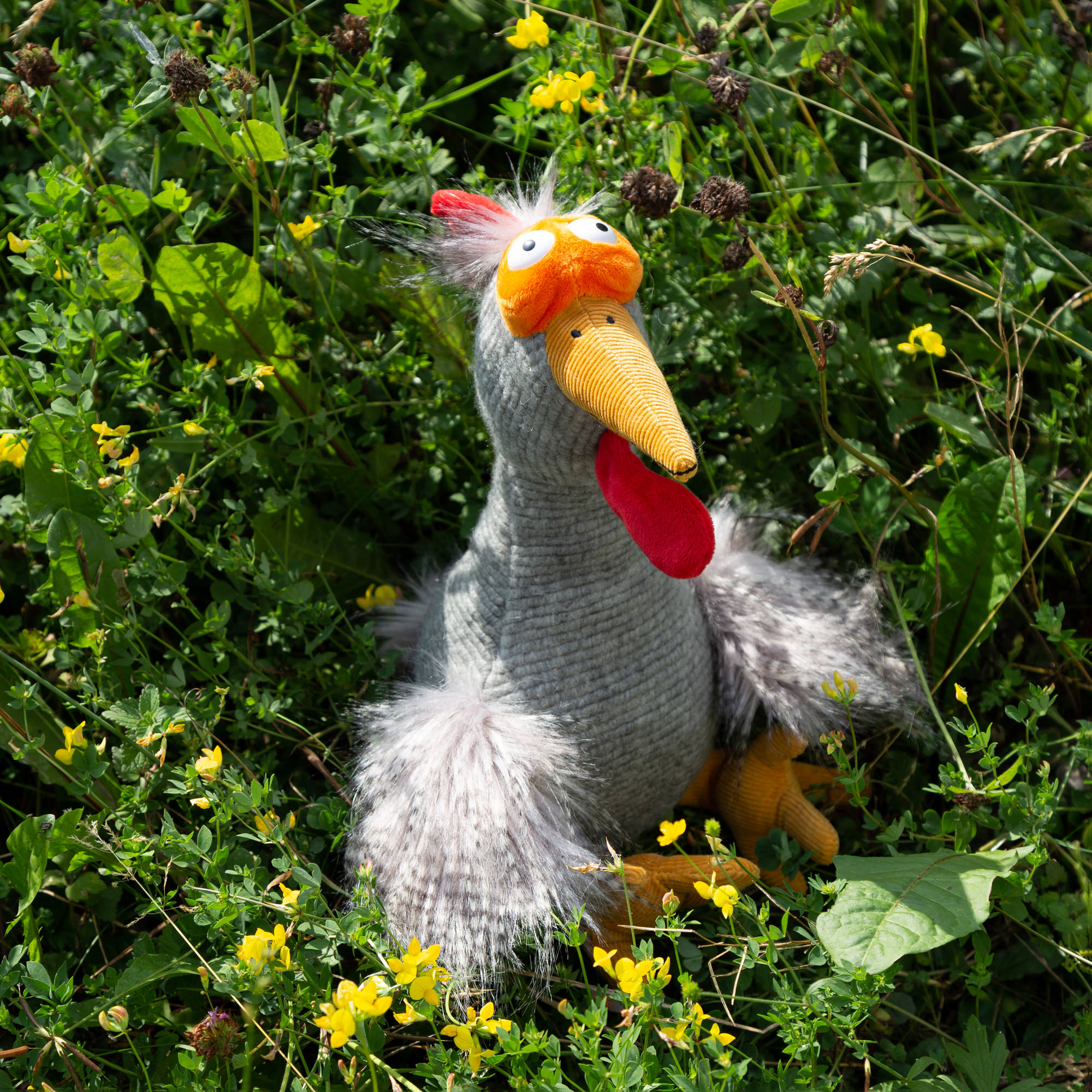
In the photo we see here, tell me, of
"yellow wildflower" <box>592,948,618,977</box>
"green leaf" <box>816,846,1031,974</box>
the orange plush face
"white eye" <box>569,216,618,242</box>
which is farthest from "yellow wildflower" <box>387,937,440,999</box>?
"white eye" <box>569,216,618,242</box>

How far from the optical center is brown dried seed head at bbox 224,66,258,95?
1.56 meters

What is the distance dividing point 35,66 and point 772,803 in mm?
1599

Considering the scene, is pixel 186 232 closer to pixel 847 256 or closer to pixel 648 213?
pixel 648 213

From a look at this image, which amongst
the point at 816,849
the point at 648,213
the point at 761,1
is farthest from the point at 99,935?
the point at 761,1

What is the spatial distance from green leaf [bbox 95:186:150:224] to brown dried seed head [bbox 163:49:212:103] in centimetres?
37

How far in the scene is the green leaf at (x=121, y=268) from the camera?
177cm

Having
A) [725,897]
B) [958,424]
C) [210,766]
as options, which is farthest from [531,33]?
[725,897]

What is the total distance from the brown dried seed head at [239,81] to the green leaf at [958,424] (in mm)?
1123

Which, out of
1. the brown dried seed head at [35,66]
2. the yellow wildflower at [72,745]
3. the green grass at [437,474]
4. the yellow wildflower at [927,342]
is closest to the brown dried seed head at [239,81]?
the green grass at [437,474]

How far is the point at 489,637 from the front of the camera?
155 cm

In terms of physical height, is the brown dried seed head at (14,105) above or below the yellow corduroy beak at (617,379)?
above

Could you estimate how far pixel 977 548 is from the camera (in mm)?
1755

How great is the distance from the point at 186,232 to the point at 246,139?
26 cm

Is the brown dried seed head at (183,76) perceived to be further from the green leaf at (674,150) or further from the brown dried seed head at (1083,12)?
the brown dried seed head at (1083,12)
